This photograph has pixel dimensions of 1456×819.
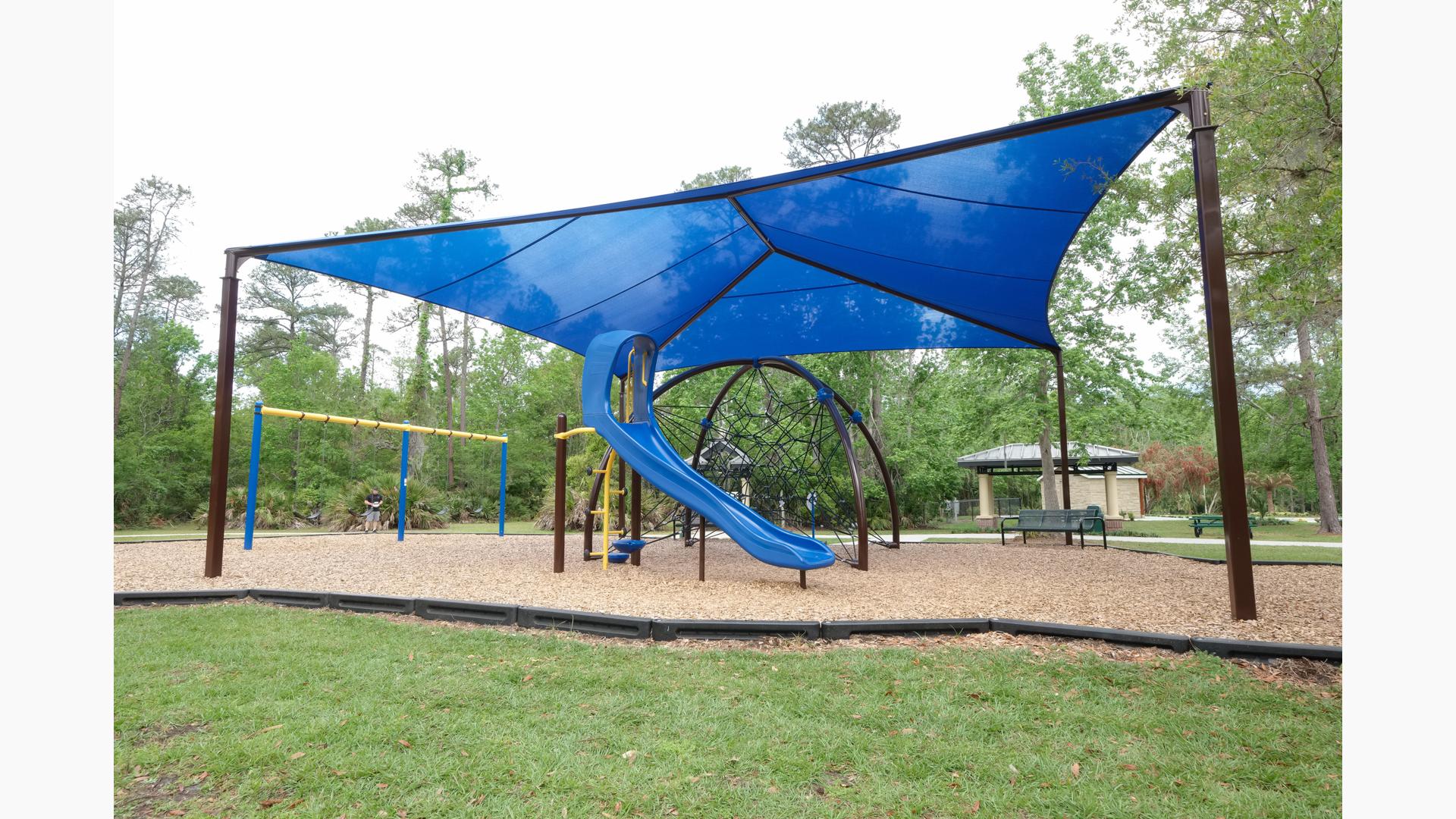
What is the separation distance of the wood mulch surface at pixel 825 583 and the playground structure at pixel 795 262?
1.55 feet

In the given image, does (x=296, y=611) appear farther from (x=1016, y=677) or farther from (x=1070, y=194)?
(x=1070, y=194)

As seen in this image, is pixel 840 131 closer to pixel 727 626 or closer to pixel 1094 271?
pixel 1094 271

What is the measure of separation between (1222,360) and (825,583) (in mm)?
3934

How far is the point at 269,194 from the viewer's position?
83.1ft

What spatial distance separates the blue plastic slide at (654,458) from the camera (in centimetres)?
641

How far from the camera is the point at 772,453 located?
938 centimetres

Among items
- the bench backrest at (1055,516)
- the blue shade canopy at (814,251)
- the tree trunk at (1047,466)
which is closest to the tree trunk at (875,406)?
the tree trunk at (1047,466)

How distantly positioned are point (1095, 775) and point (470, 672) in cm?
300

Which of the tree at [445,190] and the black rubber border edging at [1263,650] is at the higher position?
the tree at [445,190]

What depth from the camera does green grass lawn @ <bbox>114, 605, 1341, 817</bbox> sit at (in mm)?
2232

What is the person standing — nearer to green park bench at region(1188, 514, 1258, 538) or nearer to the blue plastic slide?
the blue plastic slide

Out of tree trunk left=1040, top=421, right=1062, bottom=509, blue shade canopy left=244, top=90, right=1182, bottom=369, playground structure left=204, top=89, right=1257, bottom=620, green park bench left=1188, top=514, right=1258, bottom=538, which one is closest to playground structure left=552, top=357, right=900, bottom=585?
playground structure left=204, top=89, right=1257, bottom=620

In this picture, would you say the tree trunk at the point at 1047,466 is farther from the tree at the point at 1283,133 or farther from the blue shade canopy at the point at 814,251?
the tree at the point at 1283,133

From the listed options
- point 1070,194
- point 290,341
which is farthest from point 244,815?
point 290,341
